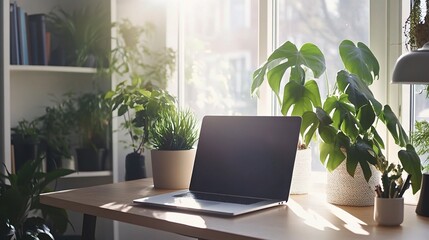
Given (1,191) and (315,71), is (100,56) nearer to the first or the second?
(1,191)

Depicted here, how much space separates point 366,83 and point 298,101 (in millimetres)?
237

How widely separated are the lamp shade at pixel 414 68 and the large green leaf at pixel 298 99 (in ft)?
1.16

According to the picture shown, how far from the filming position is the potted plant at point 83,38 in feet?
8.82

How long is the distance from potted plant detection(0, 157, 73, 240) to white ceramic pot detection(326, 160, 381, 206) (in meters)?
1.06

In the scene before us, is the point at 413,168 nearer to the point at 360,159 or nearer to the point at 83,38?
the point at 360,159

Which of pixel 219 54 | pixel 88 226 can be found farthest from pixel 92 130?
pixel 88 226

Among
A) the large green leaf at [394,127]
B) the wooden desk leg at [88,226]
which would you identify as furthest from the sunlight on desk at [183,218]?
the large green leaf at [394,127]

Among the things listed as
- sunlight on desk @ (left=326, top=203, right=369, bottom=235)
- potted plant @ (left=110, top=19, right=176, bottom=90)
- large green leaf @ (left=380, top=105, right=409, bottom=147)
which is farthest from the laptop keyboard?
potted plant @ (left=110, top=19, right=176, bottom=90)

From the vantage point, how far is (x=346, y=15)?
2.19 metres

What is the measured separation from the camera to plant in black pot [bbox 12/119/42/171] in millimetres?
2564

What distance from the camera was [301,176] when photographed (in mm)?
1966

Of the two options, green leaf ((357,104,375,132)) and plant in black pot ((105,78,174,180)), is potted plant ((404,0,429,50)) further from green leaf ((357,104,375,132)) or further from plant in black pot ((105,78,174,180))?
plant in black pot ((105,78,174,180))

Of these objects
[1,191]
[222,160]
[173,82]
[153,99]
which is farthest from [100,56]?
[222,160]

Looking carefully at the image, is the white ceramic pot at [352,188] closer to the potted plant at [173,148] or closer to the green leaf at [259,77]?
the green leaf at [259,77]
